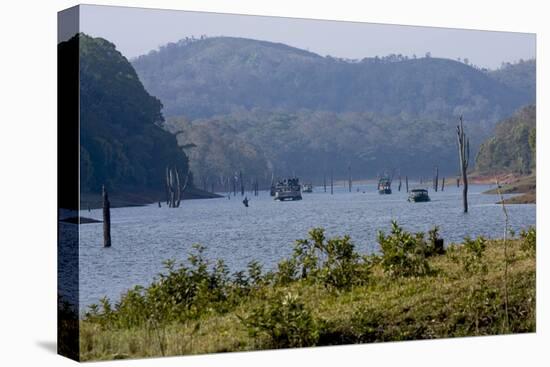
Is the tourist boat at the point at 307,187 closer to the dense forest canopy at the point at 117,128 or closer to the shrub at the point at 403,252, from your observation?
the shrub at the point at 403,252

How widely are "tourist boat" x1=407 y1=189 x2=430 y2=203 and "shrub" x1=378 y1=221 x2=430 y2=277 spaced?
1.39 feet

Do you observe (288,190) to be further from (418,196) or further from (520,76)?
(520,76)

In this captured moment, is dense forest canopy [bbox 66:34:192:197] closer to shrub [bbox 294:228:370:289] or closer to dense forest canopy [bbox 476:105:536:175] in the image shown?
shrub [bbox 294:228:370:289]

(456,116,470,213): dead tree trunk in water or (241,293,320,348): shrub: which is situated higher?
(456,116,470,213): dead tree trunk in water

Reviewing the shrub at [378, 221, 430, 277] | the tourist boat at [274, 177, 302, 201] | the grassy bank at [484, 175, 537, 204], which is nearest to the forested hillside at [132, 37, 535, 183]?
the tourist boat at [274, 177, 302, 201]

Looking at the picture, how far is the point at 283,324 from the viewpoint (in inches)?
432

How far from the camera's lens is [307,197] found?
12.1 meters

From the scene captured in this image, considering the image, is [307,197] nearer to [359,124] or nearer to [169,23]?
[359,124]

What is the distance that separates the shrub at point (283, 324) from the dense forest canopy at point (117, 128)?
5.30 ft

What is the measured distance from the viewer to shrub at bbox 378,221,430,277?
39.8 feet

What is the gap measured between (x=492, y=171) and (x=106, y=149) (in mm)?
4780

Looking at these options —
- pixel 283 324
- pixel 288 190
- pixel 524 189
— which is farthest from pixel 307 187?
pixel 524 189

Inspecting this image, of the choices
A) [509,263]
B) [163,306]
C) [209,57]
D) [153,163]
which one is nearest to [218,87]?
[209,57]

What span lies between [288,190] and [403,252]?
1.41 meters
